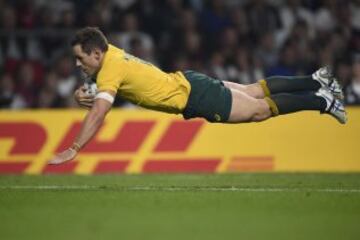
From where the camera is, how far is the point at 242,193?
1042 cm

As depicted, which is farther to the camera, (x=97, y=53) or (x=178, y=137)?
(x=178, y=137)

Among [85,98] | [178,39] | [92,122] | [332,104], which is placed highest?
[92,122]

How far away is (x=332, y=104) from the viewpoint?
11484 mm

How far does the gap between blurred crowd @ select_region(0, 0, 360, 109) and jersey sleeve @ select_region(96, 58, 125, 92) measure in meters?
6.19

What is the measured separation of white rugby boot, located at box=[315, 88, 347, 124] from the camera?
1145cm

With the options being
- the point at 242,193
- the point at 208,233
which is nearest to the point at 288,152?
the point at 242,193

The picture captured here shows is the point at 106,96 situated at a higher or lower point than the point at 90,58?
lower

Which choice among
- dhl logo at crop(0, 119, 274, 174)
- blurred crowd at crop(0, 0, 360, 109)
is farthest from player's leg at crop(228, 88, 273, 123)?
blurred crowd at crop(0, 0, 360, 109)

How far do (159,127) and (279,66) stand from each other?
10.5ft

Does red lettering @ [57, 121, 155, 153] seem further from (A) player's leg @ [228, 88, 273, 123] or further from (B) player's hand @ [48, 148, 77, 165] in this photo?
(B) player's hand @ [48, 148, 77, 165]

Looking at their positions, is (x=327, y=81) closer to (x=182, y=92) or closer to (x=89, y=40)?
(x=182, y=92)

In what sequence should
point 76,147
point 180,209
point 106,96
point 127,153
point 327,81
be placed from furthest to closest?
point 127,153 → point 327,81 → point 106,96 → point 76,147 → point 180,209

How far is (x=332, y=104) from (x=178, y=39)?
6245 millimetres

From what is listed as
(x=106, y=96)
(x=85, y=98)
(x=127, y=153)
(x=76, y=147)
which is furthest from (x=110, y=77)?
(x=127, y=153)
